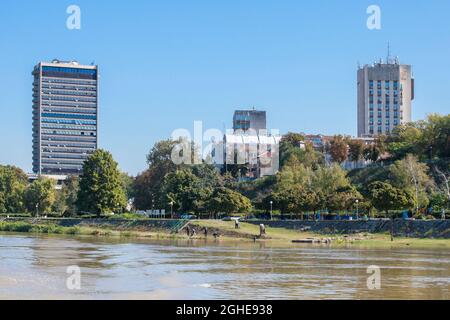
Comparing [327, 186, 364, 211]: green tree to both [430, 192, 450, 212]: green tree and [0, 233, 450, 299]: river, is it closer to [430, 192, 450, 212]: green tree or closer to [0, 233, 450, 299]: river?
[430, 192, 450, 212]: green tree

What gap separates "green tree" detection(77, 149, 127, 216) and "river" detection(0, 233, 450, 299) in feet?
179

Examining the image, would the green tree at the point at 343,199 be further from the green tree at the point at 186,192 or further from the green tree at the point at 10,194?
the green tree at the point at 10,194

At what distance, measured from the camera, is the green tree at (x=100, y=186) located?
11362cm

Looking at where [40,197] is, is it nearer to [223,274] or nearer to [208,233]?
[208,233]

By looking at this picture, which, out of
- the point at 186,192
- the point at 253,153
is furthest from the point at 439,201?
the point at 253,153

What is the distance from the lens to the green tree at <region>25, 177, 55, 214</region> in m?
133

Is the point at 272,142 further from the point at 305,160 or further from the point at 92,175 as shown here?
the point at 92,175

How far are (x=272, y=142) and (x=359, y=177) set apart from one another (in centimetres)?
4621

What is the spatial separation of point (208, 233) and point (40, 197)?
56.9m

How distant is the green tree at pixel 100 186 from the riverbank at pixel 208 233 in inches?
158

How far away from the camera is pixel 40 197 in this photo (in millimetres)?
132625

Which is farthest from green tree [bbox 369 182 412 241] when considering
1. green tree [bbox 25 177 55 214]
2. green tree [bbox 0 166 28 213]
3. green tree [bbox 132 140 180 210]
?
green tree [bbox 0 166 28 213]

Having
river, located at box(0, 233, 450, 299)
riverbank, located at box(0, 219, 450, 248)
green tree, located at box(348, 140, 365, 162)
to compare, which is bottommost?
riverbank, located at box(0, 219, 450, 248)
